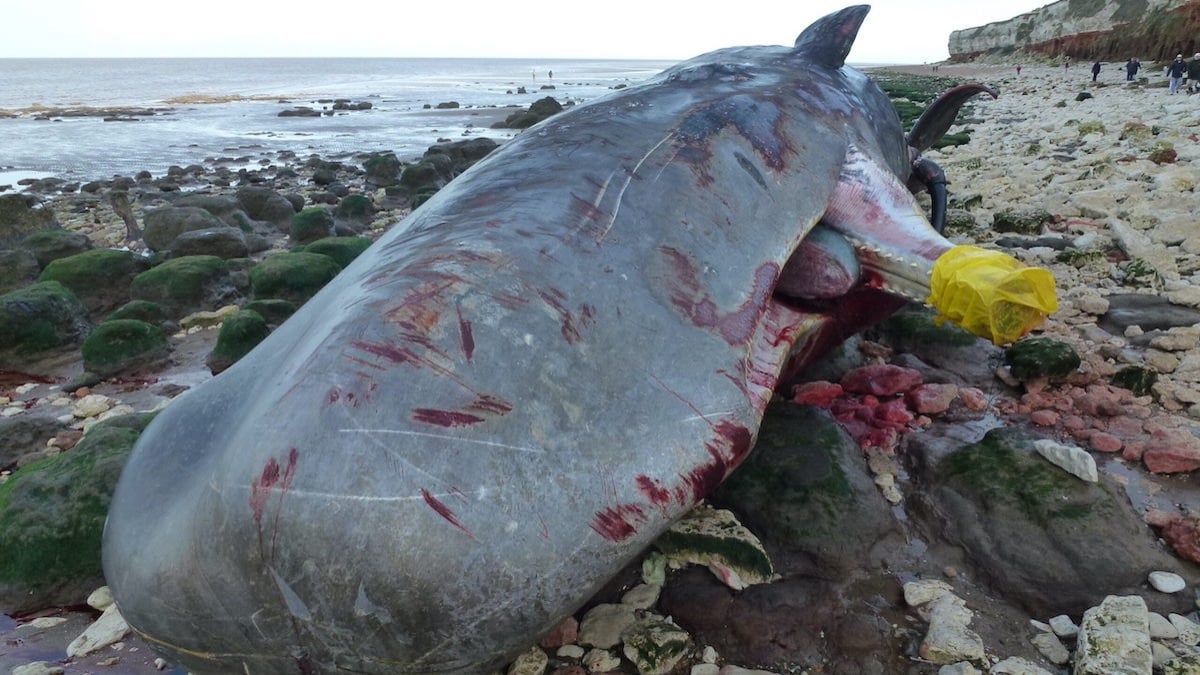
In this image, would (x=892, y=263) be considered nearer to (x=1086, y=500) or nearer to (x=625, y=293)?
(x=1086, y=500)

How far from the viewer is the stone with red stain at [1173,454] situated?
10.1 feet

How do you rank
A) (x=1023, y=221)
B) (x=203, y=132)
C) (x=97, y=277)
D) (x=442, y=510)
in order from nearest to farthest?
(x=442, y=510) → (x=1023, y=221) → (x=97, y=277) → (x=203, y=132)

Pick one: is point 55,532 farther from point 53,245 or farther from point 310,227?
point 53,245

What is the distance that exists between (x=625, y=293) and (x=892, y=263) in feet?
4.86

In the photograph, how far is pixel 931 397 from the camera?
3.80 metres

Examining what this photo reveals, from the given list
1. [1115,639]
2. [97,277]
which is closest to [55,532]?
[1115,639]

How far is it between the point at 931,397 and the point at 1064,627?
1.53 meters

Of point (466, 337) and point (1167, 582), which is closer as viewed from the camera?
point (466, 337)

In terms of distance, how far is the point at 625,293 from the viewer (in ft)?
7.11

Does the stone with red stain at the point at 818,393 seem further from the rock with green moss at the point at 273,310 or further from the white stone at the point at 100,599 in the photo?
the rock with green moss at the point at 273,310

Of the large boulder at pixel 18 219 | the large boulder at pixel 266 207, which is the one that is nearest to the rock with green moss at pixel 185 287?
the large boulder at pixel 266 207

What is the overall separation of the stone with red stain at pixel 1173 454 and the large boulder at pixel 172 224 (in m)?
10.5

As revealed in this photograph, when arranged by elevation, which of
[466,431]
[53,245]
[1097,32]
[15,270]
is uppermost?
[1097,32]

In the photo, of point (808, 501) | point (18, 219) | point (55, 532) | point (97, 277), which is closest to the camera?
point (808, 501)
